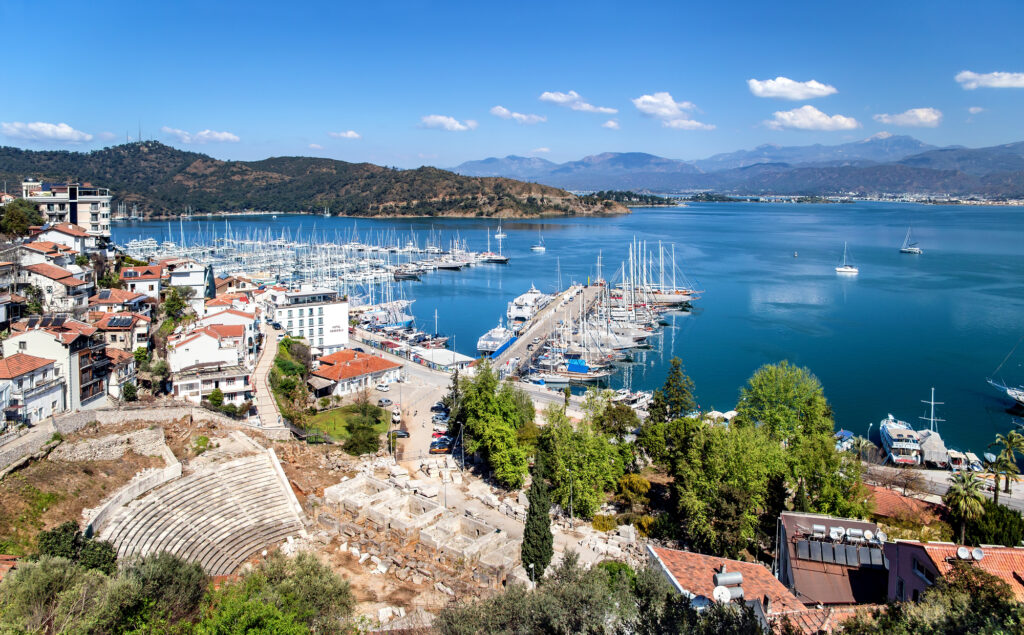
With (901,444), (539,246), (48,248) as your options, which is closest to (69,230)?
(48,248)

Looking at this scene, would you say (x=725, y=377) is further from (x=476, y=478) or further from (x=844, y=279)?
(x=844, y=279)

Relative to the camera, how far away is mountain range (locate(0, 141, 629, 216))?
113000 mm

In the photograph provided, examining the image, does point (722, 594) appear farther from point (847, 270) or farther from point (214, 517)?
point (847, 270)

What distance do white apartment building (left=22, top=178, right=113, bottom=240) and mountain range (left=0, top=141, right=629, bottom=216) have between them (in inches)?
3296

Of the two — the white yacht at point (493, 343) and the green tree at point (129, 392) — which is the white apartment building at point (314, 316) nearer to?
the white yacht at point (493, 343)

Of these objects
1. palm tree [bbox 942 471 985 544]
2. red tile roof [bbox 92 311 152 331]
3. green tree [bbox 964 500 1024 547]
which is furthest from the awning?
green tree [bbox 964 500 1024 547]

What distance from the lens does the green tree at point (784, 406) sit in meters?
15.8

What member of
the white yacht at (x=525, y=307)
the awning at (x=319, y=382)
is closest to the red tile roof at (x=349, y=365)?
the awning at (x=319, y=382)

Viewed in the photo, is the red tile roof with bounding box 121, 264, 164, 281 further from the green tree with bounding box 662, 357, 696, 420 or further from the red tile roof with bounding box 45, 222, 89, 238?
the green tree with bounding box 662, 357, 696, 420

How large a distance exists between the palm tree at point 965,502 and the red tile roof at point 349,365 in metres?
16.8

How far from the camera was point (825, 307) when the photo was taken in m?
42.2

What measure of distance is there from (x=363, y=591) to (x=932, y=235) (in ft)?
305

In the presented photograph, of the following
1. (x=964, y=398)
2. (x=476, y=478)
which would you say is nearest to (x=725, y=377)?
(x=964, y=398)

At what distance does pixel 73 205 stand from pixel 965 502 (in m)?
33.0
